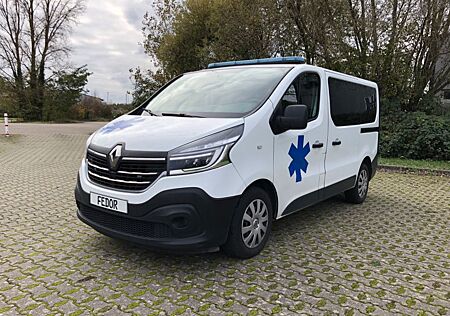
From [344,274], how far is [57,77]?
114 ft

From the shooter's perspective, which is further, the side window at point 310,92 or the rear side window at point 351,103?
the rear side window at point 351,103

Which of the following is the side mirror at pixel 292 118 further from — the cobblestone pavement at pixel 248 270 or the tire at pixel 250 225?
the cobblestone pavement at pixel 248 270

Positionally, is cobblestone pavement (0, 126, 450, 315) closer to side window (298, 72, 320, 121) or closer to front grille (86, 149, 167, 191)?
front grille (86, 149, 167, 191)


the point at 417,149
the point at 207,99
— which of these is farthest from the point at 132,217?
the point at 417,149

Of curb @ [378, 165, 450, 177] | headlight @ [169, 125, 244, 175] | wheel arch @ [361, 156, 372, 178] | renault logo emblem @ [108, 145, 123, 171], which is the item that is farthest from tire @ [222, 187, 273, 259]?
curb @ [378, 165, 450, 177]

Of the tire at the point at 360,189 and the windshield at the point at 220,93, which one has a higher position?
the windshield at the point at 220,93

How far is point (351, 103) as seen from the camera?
5.09m

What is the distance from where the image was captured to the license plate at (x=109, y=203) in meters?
3.07

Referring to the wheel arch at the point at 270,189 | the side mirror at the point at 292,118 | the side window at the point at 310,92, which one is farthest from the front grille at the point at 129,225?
the side window at the point at 310,92

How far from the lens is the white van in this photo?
116 inches

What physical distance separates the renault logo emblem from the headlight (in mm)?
473

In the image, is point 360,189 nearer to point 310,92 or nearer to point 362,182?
point 362,182

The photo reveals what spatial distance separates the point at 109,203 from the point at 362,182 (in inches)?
157

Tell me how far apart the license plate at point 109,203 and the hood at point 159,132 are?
17.3 inches
